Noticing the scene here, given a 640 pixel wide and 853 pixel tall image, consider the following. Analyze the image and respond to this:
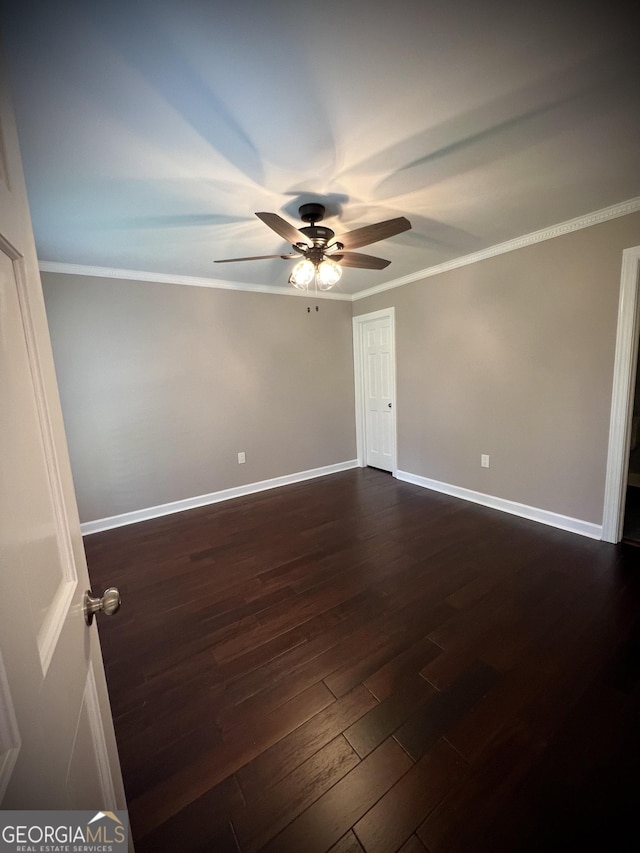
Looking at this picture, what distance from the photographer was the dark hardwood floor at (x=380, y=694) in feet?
3.43

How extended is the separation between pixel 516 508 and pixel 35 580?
3.44 m

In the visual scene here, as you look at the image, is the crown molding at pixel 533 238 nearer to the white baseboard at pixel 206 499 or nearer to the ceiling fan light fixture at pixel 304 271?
the ceiling fan light fixture at pixel 304 271

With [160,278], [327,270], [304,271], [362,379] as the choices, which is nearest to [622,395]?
[327,270]

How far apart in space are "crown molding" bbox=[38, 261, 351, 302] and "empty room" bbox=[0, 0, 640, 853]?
0.02 meters

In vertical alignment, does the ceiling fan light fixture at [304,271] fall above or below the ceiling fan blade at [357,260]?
below

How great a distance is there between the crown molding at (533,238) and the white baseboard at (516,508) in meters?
2.22

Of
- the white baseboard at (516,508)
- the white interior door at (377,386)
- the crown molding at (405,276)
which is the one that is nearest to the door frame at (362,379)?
the white interior door at (377,386)

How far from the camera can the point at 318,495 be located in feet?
12.3

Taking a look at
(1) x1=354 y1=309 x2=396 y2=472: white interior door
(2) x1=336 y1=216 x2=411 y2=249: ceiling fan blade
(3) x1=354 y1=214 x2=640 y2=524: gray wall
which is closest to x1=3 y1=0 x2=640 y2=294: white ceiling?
(2) x1=336 y1=216 x2=411 y2=249: ceiling fan blade

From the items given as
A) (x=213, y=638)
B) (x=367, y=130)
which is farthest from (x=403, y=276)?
(x=213, y=638)

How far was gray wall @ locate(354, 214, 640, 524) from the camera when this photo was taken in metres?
2.46

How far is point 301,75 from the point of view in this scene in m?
1.20

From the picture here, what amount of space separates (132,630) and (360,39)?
2.81 meters

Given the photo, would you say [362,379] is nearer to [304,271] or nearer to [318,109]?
[304,271]
